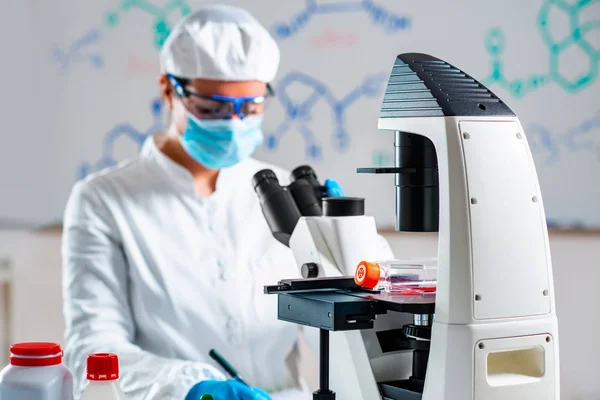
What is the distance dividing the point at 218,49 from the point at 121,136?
96cm

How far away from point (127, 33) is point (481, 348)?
2000 mm

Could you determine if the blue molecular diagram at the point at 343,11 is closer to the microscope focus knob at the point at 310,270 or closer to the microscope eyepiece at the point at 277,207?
the microscope eyepiece at the point at 277,207

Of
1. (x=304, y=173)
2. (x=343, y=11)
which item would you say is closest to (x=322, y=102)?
(x=343, y=11)

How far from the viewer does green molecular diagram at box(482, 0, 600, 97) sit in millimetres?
2201

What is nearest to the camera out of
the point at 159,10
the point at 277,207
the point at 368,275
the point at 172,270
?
the point at 368,275

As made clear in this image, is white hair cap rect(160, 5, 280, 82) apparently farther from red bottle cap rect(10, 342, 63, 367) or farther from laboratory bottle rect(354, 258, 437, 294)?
red bottle cap rect(10, 342, 63, 367)

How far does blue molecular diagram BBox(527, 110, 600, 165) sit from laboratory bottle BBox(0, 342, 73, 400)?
1.67m

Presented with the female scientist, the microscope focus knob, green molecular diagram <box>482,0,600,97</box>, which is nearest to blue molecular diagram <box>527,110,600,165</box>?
green molecular diagram <box>482,0,600,97</box>

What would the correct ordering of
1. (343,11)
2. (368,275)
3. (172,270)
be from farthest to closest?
(343,11) → (172,270) → (368,275)

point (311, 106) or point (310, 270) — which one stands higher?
point (311, 106)

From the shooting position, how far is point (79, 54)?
8.67 ft

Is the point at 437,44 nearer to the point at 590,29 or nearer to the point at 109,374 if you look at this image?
the point at 590,29

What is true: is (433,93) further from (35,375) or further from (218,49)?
(218,49)

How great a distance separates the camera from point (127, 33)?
260 cm
